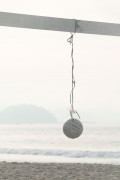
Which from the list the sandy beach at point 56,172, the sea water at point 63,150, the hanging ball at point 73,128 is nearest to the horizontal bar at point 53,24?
the hanging ball at point 73,128

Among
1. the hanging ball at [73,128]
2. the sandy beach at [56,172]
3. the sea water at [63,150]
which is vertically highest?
the sea water at [63,150]

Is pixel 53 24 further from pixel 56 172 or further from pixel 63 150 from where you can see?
pixel 63 150

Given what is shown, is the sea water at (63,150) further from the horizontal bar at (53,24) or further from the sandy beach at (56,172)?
the horizontal bar at (53,24)

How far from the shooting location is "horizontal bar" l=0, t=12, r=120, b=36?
4.81m

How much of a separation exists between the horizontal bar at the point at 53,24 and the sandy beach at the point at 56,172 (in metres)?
4.53

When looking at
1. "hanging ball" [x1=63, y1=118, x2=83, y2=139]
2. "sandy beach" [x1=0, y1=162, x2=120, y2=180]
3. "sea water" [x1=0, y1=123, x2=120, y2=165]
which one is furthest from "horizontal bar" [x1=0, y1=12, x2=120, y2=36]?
"sea water" [x1=0, y1=123, x2=120, y2=165]

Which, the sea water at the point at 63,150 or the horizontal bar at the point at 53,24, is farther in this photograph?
the sea water at the point at 63,150

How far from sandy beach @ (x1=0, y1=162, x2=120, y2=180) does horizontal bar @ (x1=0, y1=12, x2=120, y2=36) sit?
4534 millimetres

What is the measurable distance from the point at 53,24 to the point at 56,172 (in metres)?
5.61

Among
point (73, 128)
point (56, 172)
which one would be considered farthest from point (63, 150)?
point (73, 128)

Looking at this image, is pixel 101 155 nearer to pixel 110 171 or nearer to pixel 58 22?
pixel 110 171

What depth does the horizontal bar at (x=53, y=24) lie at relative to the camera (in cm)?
481

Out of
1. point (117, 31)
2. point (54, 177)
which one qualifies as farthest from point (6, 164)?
point (117, 31)

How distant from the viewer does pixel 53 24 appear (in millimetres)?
4953
